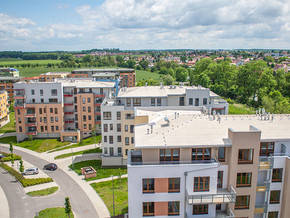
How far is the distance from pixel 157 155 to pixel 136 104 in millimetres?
28031

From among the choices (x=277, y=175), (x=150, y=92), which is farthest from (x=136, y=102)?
(x=277, y=175)

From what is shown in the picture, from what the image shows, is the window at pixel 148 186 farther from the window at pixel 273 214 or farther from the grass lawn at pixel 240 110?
the grass lawn at pixel 240 110

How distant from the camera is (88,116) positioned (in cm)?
6944

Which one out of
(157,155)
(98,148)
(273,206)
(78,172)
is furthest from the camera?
(98,148)

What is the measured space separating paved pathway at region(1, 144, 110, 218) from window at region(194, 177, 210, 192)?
1834 centimetres

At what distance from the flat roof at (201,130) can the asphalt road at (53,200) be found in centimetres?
1785

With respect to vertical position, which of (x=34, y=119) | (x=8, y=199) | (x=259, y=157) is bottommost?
(x=8, y=199)

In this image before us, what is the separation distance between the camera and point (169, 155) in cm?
2377

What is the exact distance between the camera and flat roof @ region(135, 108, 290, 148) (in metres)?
23.8

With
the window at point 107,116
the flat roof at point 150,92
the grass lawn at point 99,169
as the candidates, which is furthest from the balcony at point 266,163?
the window at point 107,116

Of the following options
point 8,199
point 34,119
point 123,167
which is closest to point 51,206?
point 8,199

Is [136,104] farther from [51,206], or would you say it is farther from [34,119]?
[34,119]

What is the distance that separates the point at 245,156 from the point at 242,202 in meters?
4.44

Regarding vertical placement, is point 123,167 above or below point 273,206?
below
